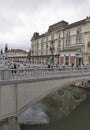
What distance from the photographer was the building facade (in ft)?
126

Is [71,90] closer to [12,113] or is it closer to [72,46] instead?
[72,46]

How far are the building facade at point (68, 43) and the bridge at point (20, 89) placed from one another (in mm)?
25026

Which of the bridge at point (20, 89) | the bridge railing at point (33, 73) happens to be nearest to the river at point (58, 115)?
the bridge at point (20, 89)

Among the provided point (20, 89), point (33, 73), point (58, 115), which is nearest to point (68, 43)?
point (58, 115)

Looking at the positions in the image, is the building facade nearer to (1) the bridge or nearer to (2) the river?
(2) the river

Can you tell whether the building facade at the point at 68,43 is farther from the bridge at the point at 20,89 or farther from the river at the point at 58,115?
the bridge at the point at 20,89

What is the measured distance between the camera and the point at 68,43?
→ 44344 mm

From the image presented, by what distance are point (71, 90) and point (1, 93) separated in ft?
74.0

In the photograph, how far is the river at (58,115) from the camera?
14952 millimetres

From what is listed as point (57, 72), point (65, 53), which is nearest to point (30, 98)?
point (57, 72)

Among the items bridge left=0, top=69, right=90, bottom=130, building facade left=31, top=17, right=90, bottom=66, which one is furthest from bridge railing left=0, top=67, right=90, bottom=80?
building facade left=31, top=17, right=90, bottom=66

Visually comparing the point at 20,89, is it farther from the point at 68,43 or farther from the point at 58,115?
the point at 68,43

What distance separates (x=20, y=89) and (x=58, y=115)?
821 centimetres

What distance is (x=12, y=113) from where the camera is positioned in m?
10.9
